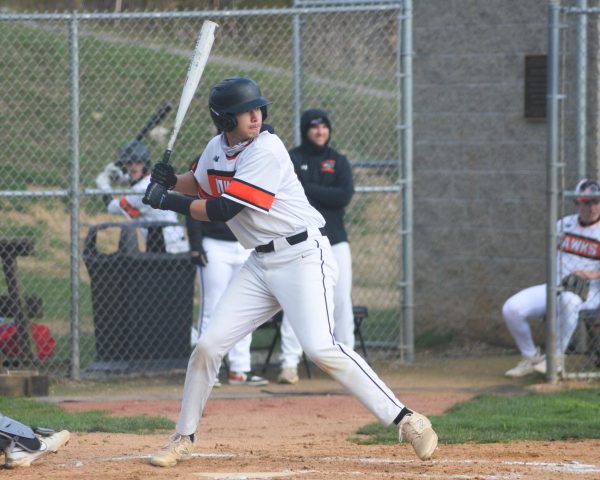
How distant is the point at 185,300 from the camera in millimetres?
8922

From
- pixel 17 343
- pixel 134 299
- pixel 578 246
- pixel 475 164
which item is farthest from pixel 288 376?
pixel 475 164

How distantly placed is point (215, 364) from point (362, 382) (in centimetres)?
71

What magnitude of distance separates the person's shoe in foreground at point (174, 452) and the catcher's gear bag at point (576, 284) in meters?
3.85

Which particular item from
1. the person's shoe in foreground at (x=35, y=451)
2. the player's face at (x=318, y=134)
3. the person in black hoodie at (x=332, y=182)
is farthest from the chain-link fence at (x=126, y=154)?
the person's shoe in foreground at (x=35, y=451)

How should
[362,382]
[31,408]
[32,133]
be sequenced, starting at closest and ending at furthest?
1. [362,382]
2. [31,408]
3. [32,133]

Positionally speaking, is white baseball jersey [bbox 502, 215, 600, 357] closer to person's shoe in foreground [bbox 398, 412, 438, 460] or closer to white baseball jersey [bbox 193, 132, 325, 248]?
person's shoe in foreground [bbox 398, 412, 438, 460]

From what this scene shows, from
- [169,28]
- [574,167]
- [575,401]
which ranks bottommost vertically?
[575,401]

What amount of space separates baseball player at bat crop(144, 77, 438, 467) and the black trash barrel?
3.36 m

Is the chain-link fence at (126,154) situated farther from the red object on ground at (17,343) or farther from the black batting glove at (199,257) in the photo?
the black batting glove at (199,257)

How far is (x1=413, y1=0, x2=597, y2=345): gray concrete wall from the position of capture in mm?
9625

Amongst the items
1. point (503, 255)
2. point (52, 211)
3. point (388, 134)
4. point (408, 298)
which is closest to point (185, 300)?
point (408, 298)

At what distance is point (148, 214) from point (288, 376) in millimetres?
1754

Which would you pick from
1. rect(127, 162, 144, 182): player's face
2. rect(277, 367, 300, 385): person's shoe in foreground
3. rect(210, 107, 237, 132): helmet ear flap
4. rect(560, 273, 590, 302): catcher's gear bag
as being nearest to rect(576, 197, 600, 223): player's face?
rect(560, 273, 590, 302): catcher's gear bag

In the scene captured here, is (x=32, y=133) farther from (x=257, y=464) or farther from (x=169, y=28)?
(x=257, y=464)
